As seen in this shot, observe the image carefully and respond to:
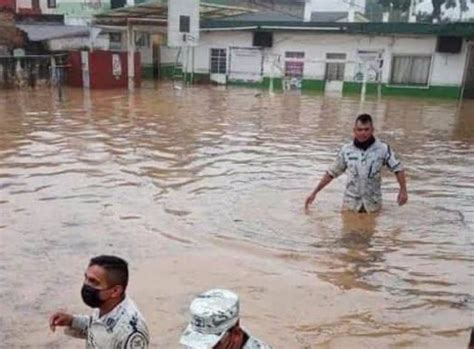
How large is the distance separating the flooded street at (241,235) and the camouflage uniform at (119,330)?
68.0 inches

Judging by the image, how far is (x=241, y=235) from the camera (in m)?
6.98

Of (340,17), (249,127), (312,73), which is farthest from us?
(340,17)

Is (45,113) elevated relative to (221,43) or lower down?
lower down

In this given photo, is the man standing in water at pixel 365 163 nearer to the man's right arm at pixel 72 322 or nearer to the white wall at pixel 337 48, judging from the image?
the man's right arm at pixel 72 322

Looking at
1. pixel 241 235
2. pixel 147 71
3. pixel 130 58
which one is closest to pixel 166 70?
pixel 147 71

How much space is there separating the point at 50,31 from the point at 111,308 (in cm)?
2990

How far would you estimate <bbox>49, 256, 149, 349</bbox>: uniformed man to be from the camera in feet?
8.70

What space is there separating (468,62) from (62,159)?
24042 mm

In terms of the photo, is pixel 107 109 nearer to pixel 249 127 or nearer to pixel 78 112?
A: pixel 78 112

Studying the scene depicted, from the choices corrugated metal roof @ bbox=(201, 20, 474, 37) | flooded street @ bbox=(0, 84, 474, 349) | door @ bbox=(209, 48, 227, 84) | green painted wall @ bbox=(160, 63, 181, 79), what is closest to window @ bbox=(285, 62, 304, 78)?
corrugated metal roof @ bbox=(201, 20, 474, 37)

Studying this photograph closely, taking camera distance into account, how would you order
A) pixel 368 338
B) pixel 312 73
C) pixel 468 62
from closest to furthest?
pixel 368 338, pixel 468 62, pixel 312 73

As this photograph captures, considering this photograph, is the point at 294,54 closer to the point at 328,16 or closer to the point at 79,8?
the point at 328,16

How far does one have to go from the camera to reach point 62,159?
36.6 ft

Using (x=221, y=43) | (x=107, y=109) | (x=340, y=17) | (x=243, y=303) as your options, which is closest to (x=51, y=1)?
(x=221, y=43)
